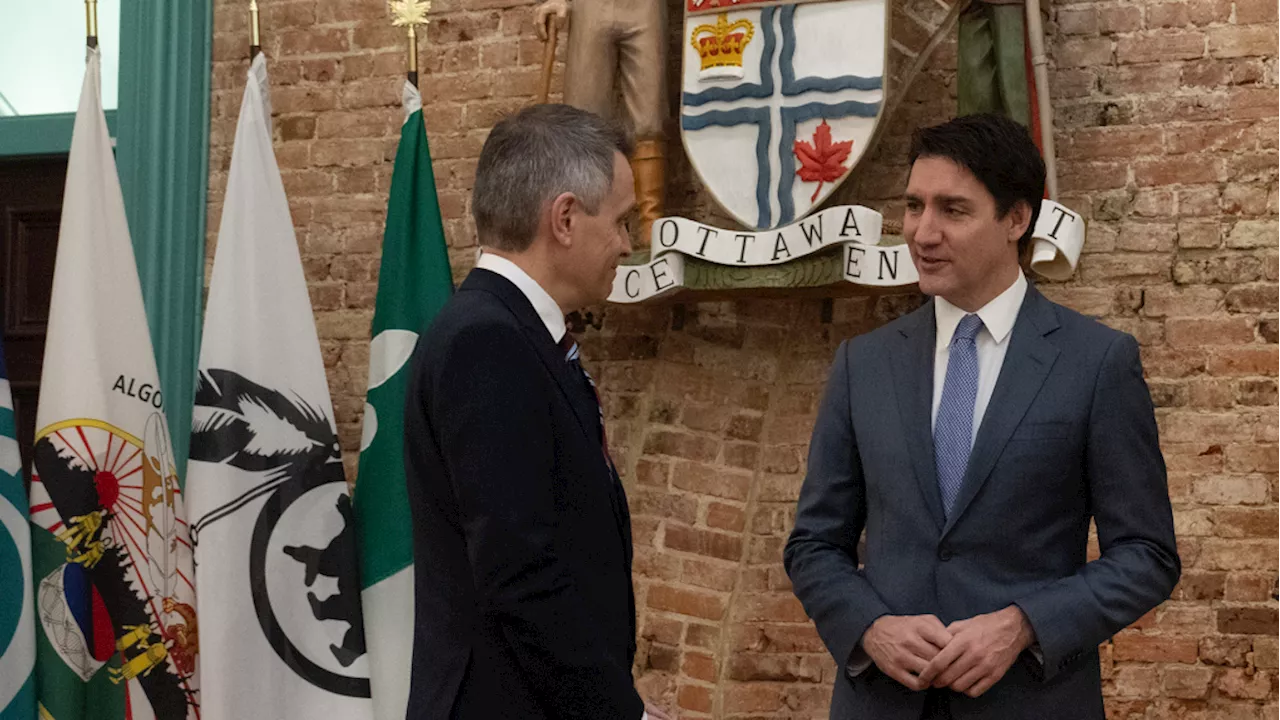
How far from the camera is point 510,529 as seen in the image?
150cm

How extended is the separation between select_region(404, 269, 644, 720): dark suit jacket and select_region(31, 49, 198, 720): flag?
1639mm

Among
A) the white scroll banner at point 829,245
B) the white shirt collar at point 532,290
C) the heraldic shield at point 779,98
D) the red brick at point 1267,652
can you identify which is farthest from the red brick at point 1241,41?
the white shirt collar at point 532,290

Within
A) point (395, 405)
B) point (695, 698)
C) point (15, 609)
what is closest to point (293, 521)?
point (395, 405)

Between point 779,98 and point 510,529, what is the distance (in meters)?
1.67

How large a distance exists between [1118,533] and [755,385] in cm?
144

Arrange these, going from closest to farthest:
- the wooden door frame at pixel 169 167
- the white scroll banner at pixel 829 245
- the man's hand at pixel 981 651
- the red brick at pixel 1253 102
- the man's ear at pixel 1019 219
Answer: the man's hand at pixel 981 651
the man's ear at pixel 1019 219
the white scroll banner at pixel 829 245
the red brick at pixel 1253 102
the wooden door frame at pixel 169 167

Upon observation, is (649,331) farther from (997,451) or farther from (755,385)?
(997,451)

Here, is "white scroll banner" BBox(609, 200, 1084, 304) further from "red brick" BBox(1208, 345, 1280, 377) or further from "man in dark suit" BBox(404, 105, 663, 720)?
"man in dark suit" BBox(404, 105, 663, 720)

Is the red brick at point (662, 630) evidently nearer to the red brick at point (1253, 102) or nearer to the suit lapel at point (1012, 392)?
the suit lapel at point (1012, 392)

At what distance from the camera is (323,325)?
363 centimetres

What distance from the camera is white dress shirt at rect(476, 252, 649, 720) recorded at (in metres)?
1.68

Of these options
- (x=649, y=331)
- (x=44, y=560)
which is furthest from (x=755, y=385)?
(x=44, y=560)

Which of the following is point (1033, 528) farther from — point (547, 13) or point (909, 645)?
point (547, 13)

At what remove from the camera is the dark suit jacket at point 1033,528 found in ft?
5.94
